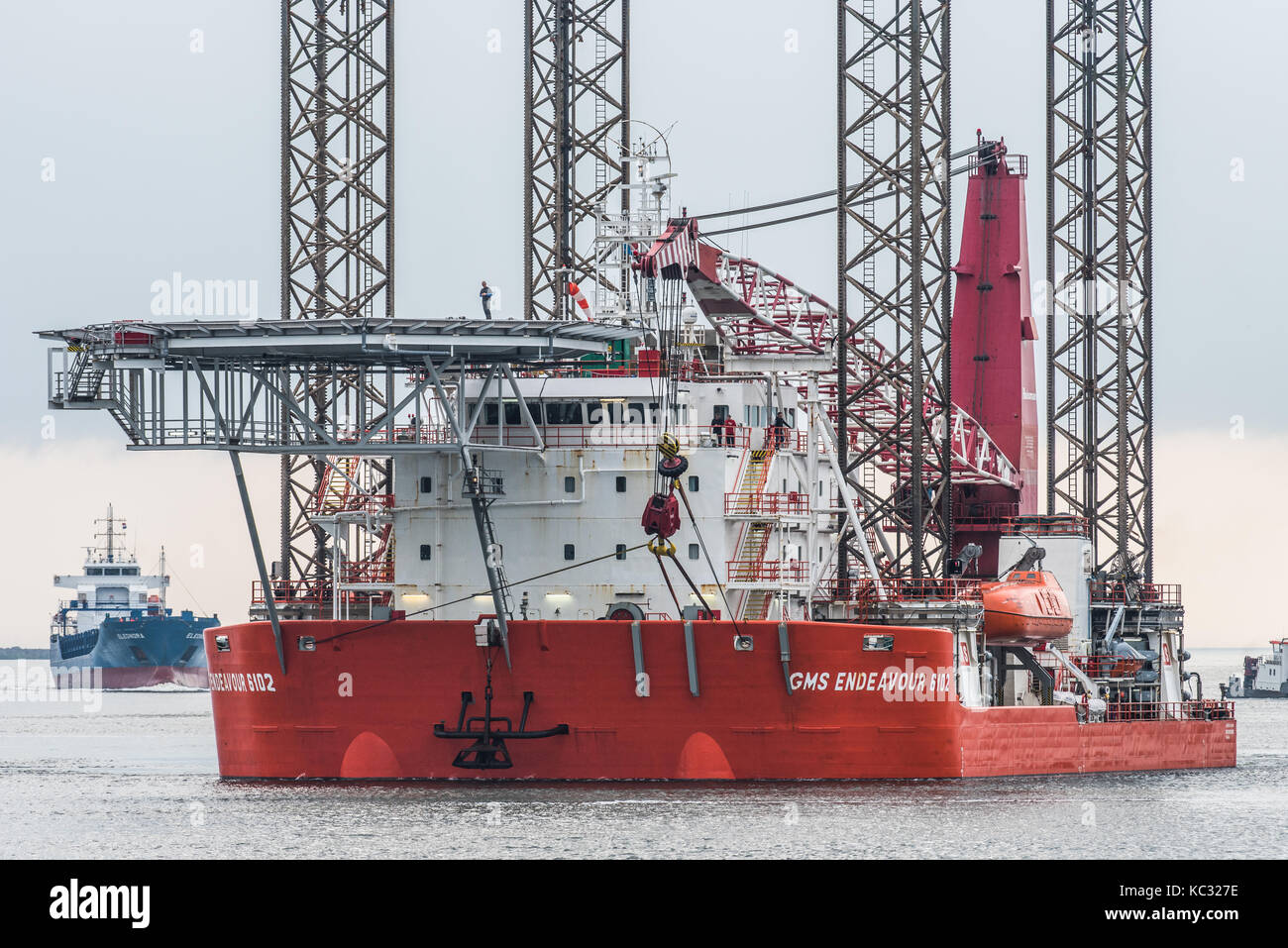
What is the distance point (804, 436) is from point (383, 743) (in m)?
12.3

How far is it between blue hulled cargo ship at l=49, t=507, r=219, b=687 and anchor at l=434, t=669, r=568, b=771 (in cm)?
10157

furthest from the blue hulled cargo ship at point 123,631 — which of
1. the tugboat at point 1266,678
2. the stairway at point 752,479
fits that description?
the stairway at point 752,479

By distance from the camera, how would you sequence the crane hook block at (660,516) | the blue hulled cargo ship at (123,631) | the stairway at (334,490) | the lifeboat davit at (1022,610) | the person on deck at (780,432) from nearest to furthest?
the crane hook block at (660,516), the stairway at (334,490), the person on deck at (780,432), the lifeboat davit at (1022,610), the blue hulled cargo ship at (123,631)

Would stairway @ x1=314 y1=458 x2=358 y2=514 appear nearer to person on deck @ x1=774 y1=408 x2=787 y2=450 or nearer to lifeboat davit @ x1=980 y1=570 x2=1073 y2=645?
person on deck @ x1=774 y1=408 x2=787 y2=450

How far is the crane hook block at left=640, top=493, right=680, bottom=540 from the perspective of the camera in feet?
135

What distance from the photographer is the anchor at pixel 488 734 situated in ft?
138

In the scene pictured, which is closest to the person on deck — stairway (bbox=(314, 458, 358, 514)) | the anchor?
the anchor

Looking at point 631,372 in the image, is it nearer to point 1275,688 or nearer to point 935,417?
point 935,417

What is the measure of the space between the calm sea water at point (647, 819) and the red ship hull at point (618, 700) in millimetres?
554

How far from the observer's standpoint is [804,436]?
49.0 meters

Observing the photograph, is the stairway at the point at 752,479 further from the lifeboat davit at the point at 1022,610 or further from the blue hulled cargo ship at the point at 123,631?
the blue hulled cargo ship at the point at 123,631

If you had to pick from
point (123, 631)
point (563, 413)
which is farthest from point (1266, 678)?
point (563, 413)

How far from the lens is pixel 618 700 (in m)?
42.1

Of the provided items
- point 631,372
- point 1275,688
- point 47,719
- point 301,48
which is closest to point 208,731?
point 47,719
